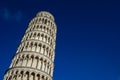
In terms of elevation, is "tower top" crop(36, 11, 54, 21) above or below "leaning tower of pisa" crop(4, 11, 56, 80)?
above

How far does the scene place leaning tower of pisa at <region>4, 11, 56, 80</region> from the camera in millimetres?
28078

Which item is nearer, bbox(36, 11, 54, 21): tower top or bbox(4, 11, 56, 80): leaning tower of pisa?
bbox(4, 11, 56, 80): leaning tower of pisa

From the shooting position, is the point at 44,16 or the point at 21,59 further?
the point at 44,16

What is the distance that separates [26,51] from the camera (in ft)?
101

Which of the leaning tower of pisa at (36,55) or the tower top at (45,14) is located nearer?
the leaning tower of pisa at (36,55)

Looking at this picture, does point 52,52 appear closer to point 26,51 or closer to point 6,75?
point 26,51

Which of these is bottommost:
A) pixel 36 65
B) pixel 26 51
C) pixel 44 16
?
pixel 36 65

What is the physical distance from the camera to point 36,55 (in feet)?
99.7

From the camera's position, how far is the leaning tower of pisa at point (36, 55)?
2808 centimetres

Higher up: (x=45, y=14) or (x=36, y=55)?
(x=45, y=14)

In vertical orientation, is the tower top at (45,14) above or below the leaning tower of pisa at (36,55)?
above

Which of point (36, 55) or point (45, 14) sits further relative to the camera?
point (45, 14)

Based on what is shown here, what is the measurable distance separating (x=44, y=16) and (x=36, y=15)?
91.4 inches

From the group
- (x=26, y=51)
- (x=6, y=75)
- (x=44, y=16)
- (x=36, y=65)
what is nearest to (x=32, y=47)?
(x=26, y=51)
